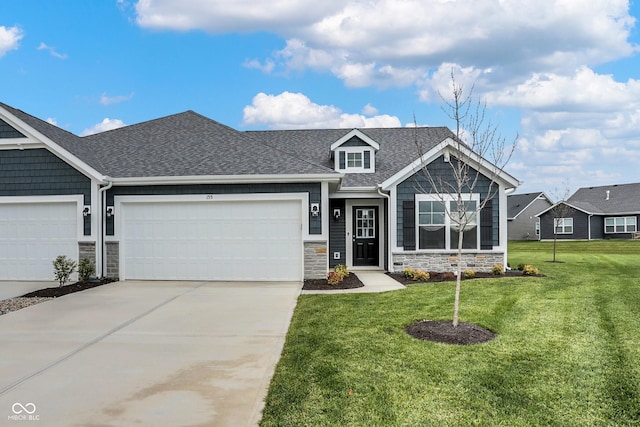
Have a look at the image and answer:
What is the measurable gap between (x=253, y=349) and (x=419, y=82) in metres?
11.3

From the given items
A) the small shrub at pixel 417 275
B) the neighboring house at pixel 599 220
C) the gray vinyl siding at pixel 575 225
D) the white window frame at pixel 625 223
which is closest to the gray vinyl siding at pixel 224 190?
the small shrub at pixel 417 275

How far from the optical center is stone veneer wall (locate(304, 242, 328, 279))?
1114 cm

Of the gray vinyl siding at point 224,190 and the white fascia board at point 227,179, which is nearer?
the white fascia board at point 227,179

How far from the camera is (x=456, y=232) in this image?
1255 centimetres

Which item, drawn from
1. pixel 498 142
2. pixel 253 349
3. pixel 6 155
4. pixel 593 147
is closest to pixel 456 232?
pixel 498 142

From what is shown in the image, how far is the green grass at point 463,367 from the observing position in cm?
365

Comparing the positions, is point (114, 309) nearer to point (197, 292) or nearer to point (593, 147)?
point (197, 292)

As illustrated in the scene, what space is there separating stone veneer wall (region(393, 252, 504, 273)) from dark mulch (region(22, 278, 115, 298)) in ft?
26.2

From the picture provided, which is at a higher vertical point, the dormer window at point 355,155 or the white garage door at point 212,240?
the dormer window at point 355,155

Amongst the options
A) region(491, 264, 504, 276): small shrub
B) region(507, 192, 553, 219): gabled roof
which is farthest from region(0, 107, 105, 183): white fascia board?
region(507, 192, 553, 219): gabled roof

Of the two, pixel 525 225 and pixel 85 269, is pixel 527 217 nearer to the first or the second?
pixel 525 225

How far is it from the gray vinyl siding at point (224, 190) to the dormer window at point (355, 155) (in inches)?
155

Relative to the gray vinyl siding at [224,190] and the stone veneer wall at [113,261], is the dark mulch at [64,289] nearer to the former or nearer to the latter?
the stone veneer wall at [113,261]

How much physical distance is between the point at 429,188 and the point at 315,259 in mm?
4092
